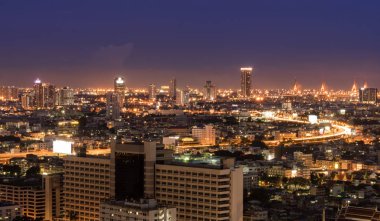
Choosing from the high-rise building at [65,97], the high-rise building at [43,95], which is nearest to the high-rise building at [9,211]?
the high-rise building at [43,95]

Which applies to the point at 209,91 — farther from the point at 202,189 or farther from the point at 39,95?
the point at 202,189

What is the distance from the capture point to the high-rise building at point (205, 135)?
135 ft

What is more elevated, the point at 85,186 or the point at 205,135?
the point at 205,135

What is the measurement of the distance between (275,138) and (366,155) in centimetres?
1106

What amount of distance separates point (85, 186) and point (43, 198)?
109 inches

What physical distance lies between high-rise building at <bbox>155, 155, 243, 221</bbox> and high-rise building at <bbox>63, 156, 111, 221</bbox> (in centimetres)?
153

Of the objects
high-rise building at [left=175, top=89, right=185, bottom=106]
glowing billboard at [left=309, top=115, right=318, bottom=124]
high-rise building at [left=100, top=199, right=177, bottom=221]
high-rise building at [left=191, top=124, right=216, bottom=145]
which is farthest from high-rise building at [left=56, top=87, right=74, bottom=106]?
high-rise building at [left=100, top=199, right=177, bottom=221]

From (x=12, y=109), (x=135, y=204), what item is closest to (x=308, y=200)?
(x=135, y=204)

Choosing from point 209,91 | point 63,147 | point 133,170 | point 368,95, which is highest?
point 209,91

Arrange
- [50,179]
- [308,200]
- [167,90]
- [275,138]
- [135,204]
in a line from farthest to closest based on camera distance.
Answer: [167,90] → [275,138] → [308,200] → [50,179] → [135,204]

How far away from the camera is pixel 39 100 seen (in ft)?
242

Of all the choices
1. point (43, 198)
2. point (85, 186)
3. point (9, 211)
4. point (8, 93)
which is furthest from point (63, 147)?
point (8, 93)

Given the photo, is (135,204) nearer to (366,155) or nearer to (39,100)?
(366,155)

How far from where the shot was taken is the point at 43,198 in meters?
19.5
